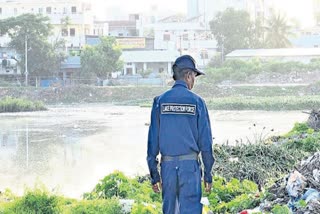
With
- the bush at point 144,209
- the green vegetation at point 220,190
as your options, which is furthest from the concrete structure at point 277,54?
the bush at point 144,209

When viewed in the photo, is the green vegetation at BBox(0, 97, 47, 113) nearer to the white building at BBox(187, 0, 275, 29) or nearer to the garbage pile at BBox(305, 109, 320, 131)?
the garbage pile at BBox(305, 109, 320, 131)

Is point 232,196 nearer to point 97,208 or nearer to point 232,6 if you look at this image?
point 97,208

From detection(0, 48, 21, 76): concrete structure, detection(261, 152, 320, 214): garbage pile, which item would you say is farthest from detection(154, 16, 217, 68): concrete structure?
detection(261, 152, 320, 214): garbage pile

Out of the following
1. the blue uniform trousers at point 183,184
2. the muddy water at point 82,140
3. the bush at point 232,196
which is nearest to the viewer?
the blue uniform trousers at point 183,184

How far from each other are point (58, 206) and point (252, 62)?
37.6m

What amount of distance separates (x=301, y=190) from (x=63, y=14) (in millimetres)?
45156

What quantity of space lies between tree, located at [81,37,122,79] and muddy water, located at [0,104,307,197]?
238 inches

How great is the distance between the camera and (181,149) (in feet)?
15.0

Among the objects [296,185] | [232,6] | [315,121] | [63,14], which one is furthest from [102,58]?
[296,185]

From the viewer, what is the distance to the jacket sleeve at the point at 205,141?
14.9 feet

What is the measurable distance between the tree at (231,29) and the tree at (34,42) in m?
12.0

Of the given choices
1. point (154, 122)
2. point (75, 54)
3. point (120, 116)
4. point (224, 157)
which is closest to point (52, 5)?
point (75, 54)

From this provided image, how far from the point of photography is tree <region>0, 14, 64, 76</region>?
40375mm

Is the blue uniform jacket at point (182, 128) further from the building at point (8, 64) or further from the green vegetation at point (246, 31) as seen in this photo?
the green vegetation at point (246, 31)
